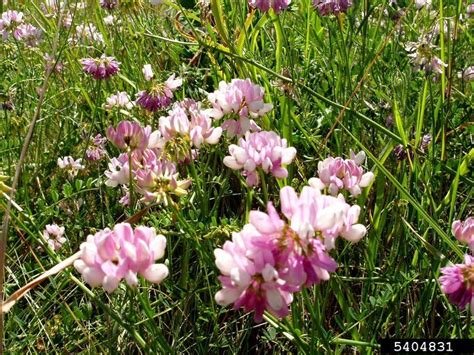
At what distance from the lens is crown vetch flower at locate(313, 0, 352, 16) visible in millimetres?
1541

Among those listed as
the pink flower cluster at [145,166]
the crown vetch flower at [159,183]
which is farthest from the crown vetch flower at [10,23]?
the crown vetch flower at [159,183]

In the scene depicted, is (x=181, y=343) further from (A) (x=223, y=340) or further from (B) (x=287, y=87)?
(B) (x=287, y=87)

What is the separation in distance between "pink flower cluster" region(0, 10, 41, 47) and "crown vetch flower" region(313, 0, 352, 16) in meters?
1.13

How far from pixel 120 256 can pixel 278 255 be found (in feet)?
0.56

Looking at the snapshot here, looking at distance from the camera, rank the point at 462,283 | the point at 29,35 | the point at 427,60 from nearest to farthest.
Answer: the point at 462,283, the point at 427,60, the point at 29,35

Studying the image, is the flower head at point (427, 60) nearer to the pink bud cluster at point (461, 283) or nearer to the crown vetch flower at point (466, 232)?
the crown vetch flower at point (466, 232)

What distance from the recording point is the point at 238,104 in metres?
1.10

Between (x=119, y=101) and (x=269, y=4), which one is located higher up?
(x=269, y=4)

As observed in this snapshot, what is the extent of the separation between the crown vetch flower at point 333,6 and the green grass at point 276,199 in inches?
1.4

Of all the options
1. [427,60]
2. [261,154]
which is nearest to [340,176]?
[261,154]

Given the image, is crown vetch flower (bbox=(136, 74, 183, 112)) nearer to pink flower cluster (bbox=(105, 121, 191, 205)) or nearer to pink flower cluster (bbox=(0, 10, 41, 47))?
pink flower cluster (bbox=(105, 121, 191, 205))

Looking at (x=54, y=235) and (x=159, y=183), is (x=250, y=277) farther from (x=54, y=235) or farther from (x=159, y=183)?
(x=54, y=235)

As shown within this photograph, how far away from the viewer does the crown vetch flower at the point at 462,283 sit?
0.81m

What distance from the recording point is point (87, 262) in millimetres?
693
